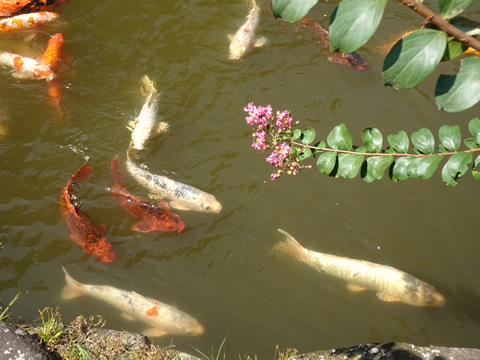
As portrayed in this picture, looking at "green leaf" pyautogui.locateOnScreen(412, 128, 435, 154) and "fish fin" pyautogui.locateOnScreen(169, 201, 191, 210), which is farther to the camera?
"fish fin" pyautogui.locateOnScreen(169, 201, 191, 210)

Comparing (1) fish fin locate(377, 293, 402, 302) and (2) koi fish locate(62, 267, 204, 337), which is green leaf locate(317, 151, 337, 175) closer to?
(2) koi fish locate(62, 267, 204, 337)

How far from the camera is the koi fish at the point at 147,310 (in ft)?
15.5

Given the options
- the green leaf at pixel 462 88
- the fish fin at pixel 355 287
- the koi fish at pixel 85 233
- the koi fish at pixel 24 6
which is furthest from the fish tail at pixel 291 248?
the koi fish at pixel 24 6

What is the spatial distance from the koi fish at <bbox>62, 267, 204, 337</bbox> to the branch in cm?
412

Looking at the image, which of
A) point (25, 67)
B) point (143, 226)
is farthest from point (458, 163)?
point (25, 67)

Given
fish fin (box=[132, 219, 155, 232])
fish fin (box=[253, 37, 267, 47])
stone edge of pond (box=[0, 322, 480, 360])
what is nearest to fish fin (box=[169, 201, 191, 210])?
fish fin (box=[132, 219, 155, 232])

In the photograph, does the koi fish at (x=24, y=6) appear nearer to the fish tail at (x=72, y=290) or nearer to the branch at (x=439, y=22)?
the fish tail at (x=72, y=290)

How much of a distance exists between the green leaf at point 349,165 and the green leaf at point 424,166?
0.79 feet

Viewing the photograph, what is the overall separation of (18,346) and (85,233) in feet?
6.24

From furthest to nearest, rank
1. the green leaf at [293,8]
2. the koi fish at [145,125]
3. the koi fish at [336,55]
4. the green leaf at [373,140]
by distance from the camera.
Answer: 1. the koi fish at [336,55]
2. the koi fish at [145,125]
3. the green leaf at [373,140]
4. the green leaf at [293,8]

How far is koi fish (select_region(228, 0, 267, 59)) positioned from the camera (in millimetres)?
6676

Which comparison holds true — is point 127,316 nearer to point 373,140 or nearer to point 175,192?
point 175,192

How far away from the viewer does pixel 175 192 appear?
220 inches

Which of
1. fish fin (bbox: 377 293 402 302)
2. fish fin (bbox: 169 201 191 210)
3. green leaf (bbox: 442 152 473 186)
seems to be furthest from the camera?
fish fin (bbox: 169 201 191 210)
